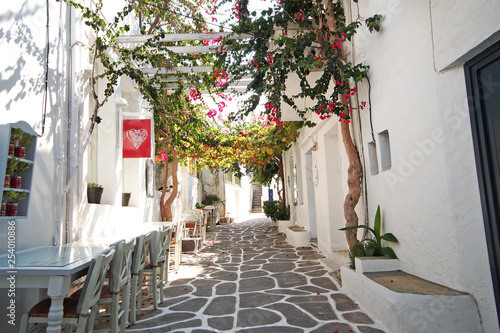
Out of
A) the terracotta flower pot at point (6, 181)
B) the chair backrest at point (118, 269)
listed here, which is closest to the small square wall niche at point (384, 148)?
the chair backrest at point (118, 269)

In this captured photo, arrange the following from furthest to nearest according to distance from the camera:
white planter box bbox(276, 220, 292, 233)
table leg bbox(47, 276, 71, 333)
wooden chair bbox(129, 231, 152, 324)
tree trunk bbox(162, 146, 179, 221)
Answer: white planter box bbox(276, 220, 292, 233)
tree trunk bbox(162, 146, 179, 221)
wooden chair bbox(129, 231, 152, 324)
table leg bbox(47, 276, 71, 333)

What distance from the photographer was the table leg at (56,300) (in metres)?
2.55

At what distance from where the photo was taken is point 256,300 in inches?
189

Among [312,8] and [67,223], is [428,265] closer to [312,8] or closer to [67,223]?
[312,8]

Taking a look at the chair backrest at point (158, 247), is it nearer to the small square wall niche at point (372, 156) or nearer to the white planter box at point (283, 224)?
the small square wall niche at point (372, 156)

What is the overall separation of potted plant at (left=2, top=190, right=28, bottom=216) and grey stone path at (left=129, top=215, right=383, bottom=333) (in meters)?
1.80

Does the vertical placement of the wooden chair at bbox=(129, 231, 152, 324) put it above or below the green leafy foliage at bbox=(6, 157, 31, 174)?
below

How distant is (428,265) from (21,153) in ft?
13.6

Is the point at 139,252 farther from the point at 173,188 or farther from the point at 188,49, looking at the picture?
the point at 173,188

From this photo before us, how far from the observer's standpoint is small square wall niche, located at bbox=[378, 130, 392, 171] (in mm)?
4617

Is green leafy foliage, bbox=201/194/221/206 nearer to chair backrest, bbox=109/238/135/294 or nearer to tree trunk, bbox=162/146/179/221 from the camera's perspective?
tree trunk, bbox=162/146/179/221

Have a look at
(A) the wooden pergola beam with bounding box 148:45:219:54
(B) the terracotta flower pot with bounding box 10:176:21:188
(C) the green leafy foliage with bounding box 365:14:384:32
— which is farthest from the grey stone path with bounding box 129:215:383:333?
(A) the wooden pergola beam with bounding box 148:45:219:54

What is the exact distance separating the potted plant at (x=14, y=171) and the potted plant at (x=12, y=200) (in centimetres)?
7

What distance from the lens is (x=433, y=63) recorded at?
3420 mm
